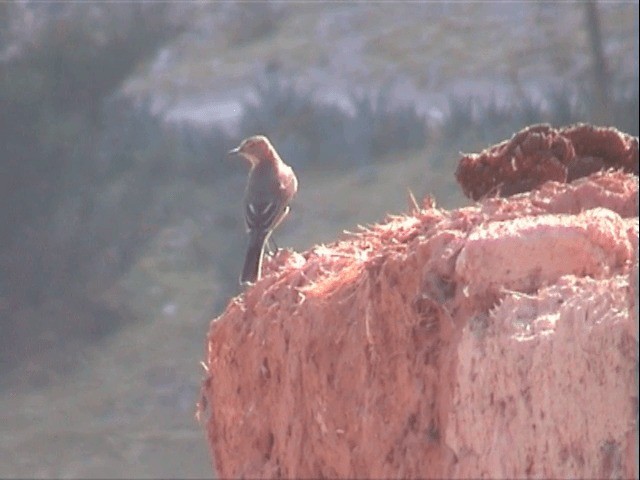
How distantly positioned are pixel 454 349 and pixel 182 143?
610 inches

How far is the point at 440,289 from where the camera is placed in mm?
6234

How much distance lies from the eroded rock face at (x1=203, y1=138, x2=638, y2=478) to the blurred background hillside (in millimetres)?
10709

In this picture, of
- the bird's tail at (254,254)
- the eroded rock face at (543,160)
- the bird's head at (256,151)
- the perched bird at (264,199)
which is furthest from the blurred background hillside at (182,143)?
the eroded rock face at (543,160)

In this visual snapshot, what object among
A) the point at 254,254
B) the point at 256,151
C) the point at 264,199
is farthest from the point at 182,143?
the point at 254,254

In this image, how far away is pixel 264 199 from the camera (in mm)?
11062

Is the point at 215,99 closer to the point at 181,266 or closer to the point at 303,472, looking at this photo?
the point at 181,266

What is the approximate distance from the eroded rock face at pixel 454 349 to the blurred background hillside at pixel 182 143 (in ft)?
35.1

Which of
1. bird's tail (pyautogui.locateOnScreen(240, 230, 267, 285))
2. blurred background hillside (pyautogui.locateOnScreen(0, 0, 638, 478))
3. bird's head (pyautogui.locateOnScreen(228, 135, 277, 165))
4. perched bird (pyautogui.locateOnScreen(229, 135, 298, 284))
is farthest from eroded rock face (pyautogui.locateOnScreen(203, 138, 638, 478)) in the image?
blurred background hillside (pyautogui.locateOnScreen(0, 0, 638, 478))

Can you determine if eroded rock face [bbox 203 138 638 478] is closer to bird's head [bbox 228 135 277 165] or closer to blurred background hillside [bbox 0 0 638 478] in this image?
bird's head [bbox 228 135 277 165]

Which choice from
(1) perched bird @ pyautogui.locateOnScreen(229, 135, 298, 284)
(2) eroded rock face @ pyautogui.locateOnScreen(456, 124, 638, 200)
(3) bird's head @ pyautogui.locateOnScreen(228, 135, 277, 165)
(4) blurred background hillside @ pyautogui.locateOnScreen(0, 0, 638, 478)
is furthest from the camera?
(4) blurred background hillside @ pyautogui.locateOnScreen(0, 0, 638, 478)

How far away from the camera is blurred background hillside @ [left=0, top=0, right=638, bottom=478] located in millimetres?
19141

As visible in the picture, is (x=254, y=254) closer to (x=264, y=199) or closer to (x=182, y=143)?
(x=264, y=199)

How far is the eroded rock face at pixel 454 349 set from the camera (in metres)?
5.67

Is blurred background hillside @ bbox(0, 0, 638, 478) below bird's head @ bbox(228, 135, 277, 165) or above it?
above
